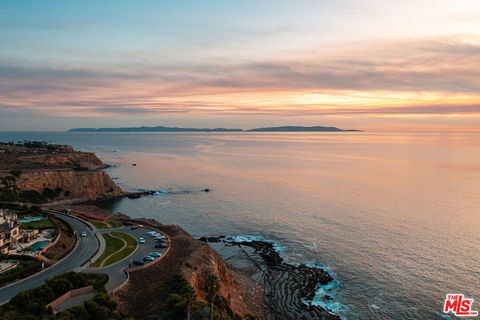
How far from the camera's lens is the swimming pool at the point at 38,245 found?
4606 cm

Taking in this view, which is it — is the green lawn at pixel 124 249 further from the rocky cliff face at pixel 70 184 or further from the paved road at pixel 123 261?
the rocky cliff face at pixel 70 184

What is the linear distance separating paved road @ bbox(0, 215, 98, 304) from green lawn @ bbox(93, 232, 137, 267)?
159 centimetres

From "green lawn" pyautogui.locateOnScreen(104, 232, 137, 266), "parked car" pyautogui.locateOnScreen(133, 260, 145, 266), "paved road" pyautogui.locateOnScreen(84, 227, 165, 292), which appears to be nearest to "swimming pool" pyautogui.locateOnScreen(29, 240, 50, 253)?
"green lawn" pyautogui.locateOnScreen(104, 232, 137, 266)

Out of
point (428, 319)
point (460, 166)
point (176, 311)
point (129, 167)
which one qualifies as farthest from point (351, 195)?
point (129, 167)

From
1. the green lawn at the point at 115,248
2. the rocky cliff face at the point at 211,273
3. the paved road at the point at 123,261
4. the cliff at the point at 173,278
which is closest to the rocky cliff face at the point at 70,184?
the paved road at the point at 123,261

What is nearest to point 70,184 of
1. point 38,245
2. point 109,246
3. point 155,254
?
point 38,245

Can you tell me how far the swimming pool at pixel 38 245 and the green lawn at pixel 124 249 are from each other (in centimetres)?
906

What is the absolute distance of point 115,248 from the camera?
164 ft

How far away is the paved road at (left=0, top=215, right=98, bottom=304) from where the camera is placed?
117 ft

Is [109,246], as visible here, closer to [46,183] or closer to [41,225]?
[41,225]

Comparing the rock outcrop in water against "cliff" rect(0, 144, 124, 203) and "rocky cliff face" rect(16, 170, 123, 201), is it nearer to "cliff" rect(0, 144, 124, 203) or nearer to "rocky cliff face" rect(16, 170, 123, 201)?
"cliff" rect(0, 144, 124, 203)

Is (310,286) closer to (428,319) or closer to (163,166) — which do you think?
(428,319)

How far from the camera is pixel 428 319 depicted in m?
42.8

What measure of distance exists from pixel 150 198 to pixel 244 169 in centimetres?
6552
